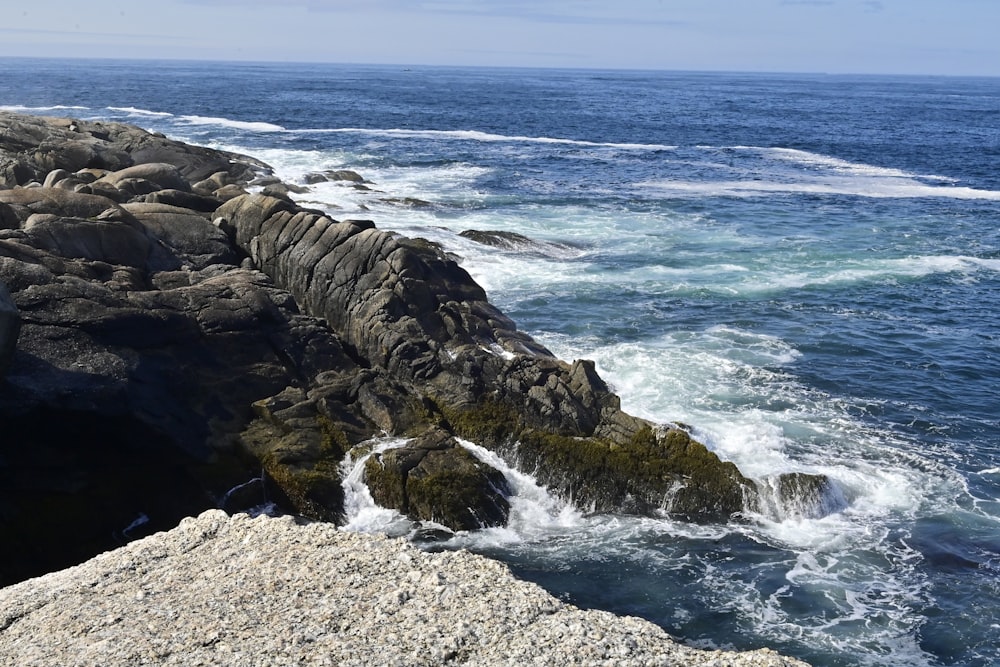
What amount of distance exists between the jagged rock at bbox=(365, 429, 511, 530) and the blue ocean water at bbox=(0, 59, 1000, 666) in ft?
2.24

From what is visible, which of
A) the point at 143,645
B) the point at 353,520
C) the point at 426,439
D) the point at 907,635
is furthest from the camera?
the point at 426,439

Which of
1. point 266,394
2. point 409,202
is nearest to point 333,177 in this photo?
point 409,202

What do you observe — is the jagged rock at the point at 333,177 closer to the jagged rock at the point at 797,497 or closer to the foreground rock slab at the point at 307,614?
the jagged rock at the point at 797,497

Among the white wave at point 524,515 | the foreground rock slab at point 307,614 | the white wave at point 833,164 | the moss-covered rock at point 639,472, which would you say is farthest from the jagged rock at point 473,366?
the white wave at point 833,164

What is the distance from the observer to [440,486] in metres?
24.3

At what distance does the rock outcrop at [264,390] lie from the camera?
2300 cm

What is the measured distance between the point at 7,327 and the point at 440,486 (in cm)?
1137

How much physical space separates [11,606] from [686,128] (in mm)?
116805

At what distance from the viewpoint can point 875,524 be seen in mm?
24391

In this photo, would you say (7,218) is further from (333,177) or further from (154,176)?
(333,177)

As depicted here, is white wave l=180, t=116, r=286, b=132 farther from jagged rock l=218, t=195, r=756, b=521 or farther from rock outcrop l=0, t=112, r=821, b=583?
rock outcrop l=0, t=112, r=821, b=583

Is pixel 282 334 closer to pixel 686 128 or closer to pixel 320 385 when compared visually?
pixel 320 385

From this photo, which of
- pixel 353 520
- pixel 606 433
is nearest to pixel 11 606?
pixel 353 520

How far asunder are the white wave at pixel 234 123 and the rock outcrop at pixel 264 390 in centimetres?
7591
